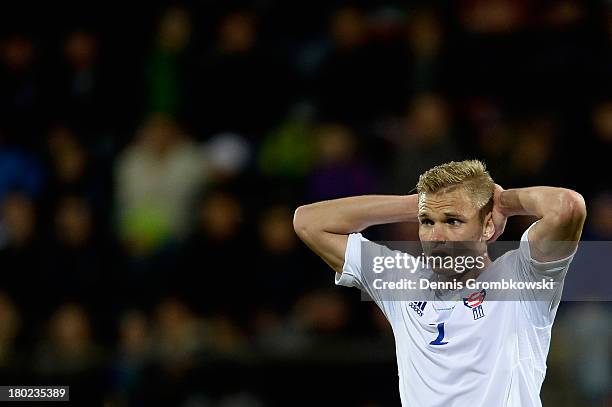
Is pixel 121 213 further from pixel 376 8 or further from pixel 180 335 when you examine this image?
pixel 376 8

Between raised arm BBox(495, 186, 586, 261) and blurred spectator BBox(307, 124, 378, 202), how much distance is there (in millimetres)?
3823

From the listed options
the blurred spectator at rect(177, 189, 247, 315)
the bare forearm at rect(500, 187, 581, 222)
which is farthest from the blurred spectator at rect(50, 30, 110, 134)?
the bare forearm at rect(500, 187, 581, 222)

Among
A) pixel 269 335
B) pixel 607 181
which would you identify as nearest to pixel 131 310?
pixel 269 335

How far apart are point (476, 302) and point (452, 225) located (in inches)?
13.4

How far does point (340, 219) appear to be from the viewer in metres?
5.03

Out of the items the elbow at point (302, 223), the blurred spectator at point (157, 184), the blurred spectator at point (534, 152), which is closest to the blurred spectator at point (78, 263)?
the blurred spectator at point (157, 184)

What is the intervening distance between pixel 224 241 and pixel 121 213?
1437 mm

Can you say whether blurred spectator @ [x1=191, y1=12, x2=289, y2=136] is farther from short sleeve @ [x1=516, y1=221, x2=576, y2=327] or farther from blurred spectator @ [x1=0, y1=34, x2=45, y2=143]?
short sleeve @ [x1=516, y1=221, x2=576, y2=327]

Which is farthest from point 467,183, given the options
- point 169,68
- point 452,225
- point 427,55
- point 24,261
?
point 169,68

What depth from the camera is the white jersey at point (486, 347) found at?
441 centimetres

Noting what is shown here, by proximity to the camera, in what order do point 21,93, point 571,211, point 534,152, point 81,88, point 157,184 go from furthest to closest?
point 21,93, point 81,88, point 157,184, point 534,152, point 571,211

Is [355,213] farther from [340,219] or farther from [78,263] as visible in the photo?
[78,263]

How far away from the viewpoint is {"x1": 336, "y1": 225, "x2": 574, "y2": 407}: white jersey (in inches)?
173

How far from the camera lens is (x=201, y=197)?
8.93 meters
